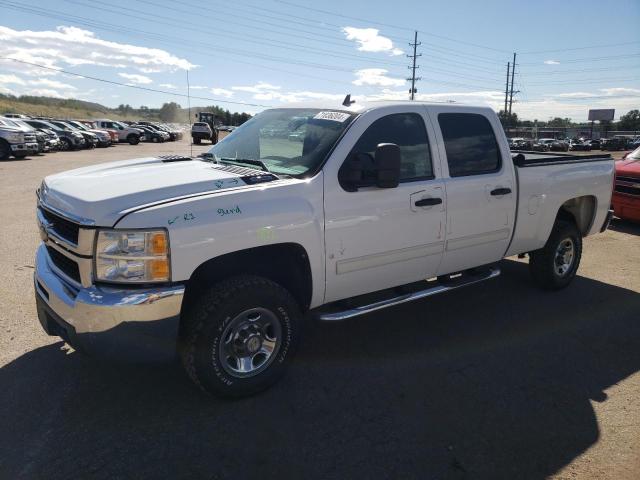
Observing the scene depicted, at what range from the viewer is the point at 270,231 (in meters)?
3.13

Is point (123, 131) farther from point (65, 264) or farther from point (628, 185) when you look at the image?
point (65, 264)

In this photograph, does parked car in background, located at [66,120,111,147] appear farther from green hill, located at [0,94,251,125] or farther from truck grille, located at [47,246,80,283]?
green hill, located at [0,94,251,125]

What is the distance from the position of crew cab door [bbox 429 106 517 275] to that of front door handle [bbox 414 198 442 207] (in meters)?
0.14

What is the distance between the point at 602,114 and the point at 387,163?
106 meters

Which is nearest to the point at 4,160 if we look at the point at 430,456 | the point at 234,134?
the point at 234,134

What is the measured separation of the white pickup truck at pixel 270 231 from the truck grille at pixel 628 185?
19.1 ft

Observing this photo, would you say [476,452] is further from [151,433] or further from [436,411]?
[151,433]

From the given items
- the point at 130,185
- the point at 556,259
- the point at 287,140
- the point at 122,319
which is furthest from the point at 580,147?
the point at 122,319

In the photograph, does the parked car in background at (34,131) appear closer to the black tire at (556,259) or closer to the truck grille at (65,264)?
the truck grille at (65,264)

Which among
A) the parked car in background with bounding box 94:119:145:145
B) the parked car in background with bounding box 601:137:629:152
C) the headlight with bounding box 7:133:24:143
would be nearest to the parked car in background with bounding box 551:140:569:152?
the parked car in background with bounding box 601:137:629:152

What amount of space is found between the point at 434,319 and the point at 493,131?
188 centimetres

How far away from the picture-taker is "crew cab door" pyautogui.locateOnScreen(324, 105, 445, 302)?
3.48 metres

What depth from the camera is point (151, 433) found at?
291cm

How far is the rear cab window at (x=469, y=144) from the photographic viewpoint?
422 cm
